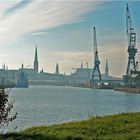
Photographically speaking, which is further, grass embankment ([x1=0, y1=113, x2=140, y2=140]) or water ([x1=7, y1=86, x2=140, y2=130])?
water ([x1=7, y1=86, x2=140, y2=130])

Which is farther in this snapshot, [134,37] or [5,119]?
[134,37]

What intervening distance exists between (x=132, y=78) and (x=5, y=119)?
160666mm

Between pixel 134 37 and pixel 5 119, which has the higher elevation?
pixel 134 37

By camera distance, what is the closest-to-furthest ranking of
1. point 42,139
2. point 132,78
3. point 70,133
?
point 42,139 < point 70,133 < point 132,78

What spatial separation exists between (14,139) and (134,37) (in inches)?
5478

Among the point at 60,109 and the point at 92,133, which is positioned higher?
the point at 92,133

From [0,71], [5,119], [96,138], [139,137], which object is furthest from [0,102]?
[0,71]

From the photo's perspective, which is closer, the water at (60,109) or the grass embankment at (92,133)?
the grass embankment at (92,133)

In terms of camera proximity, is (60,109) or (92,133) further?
(60,109)

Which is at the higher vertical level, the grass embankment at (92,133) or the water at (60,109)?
the grass embankment at (92,133)

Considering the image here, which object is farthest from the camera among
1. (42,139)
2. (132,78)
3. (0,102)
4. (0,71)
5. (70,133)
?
(0,71)

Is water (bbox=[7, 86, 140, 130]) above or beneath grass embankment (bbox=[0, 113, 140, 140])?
beneath

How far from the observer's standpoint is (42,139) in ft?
34.9

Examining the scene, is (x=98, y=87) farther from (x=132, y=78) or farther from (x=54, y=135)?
(x=54, y=135)
